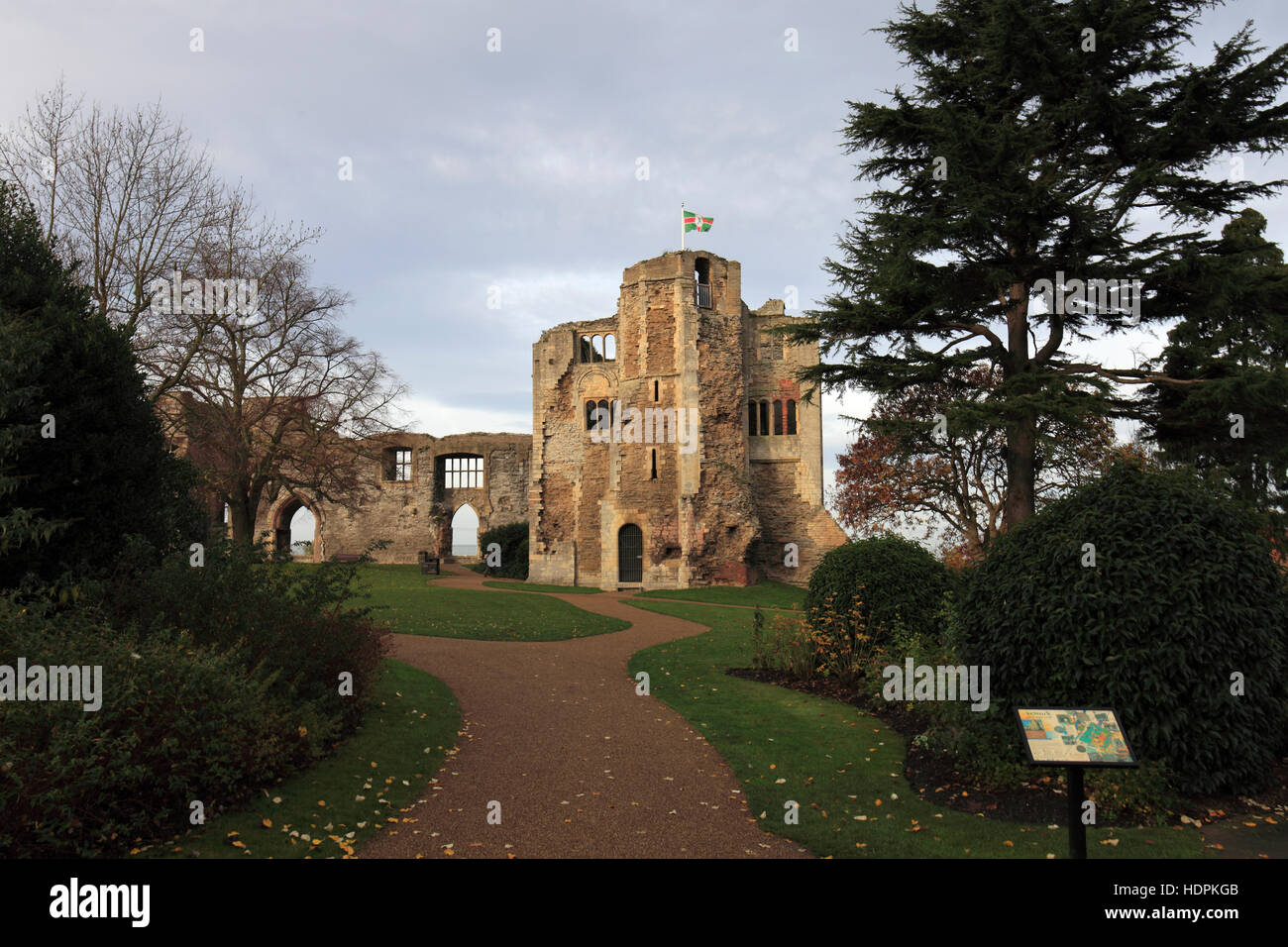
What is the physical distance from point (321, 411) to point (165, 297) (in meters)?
7.43

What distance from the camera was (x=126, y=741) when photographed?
5.35 metres

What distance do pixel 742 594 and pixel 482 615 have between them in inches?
432

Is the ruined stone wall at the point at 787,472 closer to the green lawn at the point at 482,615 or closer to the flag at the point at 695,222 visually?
the flag at the point at 695,222

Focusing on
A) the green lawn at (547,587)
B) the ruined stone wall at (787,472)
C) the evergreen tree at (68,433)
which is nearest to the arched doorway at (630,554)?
the green lawn at (547,587)

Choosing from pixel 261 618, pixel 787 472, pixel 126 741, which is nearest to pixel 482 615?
pixel 261 618

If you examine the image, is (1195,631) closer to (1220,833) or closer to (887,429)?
(1220,833)

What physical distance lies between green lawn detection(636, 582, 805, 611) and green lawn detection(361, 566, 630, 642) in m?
5.14

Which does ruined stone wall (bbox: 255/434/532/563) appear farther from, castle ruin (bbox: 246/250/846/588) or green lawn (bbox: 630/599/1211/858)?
green lawn (bbox: 630/599/1211/858)

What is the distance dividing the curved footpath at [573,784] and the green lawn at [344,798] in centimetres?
20

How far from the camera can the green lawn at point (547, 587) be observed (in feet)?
94.4

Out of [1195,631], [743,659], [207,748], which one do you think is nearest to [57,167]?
[207,748]

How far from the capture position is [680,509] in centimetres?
3041

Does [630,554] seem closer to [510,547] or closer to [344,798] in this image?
[510,547]

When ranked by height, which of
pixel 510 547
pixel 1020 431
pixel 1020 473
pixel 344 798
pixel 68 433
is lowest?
pixel 344 798
